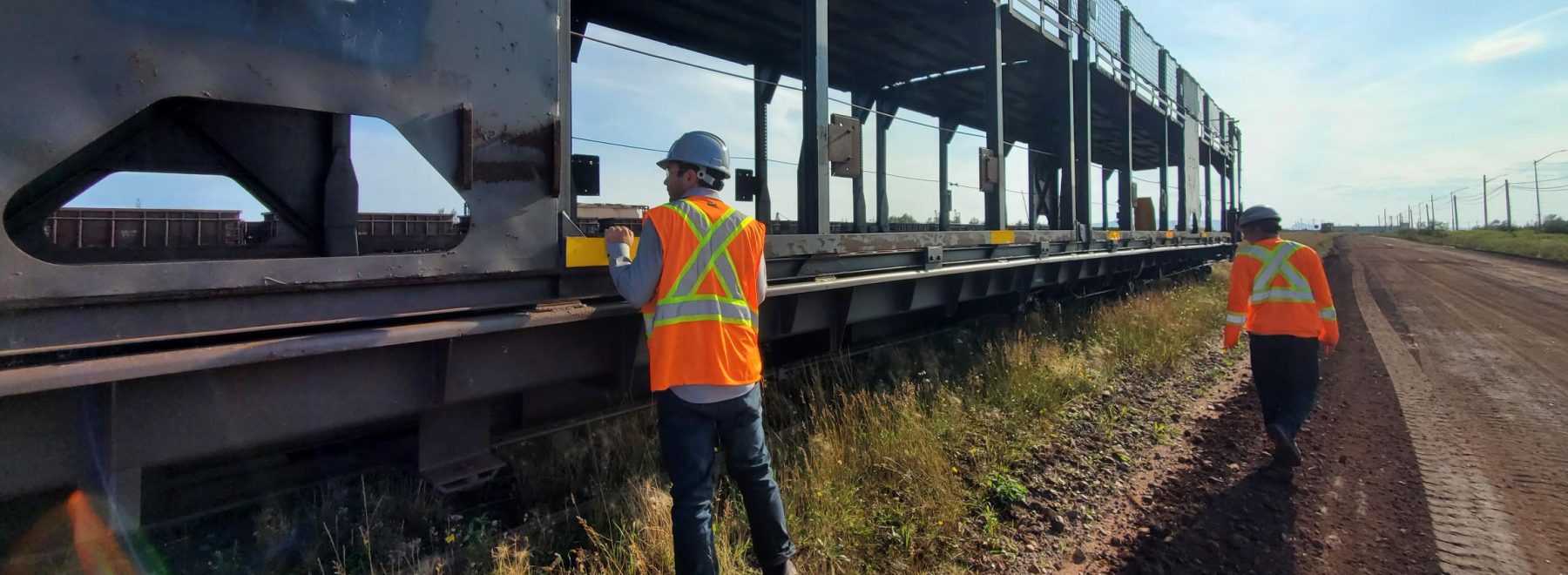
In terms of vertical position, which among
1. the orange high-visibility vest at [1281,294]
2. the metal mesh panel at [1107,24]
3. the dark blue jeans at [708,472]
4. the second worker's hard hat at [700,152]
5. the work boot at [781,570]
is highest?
the metal mesh panel at [1107,24]

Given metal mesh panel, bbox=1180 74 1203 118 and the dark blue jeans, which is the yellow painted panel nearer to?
the dark blue jeans

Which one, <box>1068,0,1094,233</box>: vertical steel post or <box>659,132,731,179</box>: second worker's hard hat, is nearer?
<box>659,132,731,179</box>: second worker's hard hat

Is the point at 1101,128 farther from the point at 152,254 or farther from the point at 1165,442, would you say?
the point at 152,254

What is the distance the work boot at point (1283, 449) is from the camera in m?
4.26

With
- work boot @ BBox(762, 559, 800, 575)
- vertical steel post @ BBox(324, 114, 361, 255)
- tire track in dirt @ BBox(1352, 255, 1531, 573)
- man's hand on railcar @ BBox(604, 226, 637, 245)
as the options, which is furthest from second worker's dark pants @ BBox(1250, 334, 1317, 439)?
vertical steel post @ BBox(324, 114, 361, 255)

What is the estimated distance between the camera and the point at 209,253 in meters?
3.56

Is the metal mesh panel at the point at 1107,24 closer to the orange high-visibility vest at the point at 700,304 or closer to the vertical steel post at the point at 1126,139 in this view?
the vertical steel post at the point at 1126,139

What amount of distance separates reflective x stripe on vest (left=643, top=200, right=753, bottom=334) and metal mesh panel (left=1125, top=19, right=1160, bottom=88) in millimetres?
10494

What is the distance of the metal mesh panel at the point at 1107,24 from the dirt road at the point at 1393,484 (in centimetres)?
502

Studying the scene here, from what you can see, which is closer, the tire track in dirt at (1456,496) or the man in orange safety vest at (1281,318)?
the tire track in dirt at (1456,496)

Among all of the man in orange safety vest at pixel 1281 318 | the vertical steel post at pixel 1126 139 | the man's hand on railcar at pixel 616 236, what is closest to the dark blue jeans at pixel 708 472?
the man's hand on railcar at pixel 616 236

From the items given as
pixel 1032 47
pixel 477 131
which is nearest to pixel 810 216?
pixel 477 131

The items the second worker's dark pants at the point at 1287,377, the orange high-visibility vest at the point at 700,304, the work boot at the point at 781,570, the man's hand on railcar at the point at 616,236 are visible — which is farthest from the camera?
the second worker's dark pants at the point at 1287,377

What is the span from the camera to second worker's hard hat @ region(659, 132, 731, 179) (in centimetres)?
273
